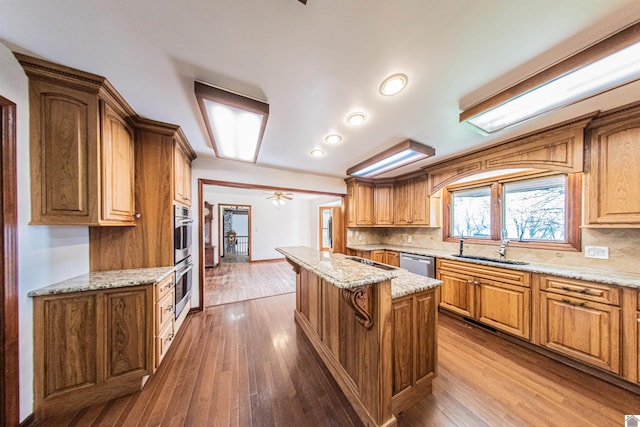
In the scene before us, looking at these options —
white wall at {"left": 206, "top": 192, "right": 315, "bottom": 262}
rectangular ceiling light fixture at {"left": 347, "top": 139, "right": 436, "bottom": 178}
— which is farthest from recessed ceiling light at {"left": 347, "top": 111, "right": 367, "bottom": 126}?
white wall at {"left": 206, "top": 192, "right": 315, "bottom": 262}

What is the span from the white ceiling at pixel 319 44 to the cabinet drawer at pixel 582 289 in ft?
5.21

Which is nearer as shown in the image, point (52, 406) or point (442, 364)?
point (52, 406)

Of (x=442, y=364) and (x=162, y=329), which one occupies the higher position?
(x=162, y=329)

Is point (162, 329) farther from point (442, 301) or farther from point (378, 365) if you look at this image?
point (442, 301)

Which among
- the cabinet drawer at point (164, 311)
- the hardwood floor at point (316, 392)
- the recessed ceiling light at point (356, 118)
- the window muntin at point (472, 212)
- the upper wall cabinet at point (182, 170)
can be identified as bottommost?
the hardwood floor at point (316, 392)

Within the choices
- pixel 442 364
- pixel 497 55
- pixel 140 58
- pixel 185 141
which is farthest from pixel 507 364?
pixel 185 141

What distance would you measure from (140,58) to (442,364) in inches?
136

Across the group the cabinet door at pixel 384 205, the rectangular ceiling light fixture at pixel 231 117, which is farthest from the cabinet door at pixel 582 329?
the rectangular ceiling light fixture at pixel 231 117

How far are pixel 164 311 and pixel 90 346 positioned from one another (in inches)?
18.6

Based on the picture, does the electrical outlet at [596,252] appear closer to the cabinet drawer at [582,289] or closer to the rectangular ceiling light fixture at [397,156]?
the cabinet drawer at [582,289]

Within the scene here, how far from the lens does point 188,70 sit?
1.29m

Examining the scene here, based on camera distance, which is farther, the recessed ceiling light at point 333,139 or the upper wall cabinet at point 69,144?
the recessed ceiling light at point 333,139

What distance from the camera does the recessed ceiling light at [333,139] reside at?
87.4 inches

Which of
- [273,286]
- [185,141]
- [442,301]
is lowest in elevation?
[273,286]
